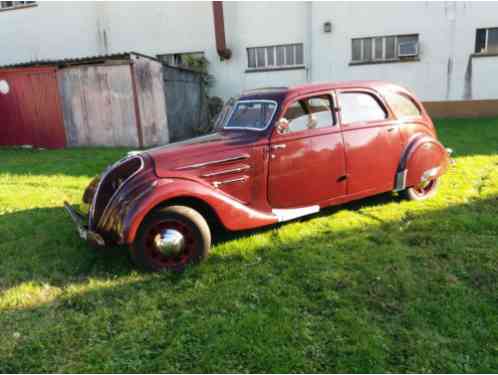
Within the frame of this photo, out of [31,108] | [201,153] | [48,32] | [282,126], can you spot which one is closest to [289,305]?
[201,153]

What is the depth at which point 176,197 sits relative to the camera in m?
3.54

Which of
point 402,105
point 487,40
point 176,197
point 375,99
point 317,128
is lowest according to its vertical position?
point 176,197

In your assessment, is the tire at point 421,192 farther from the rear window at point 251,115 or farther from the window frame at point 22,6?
the window frame at point 22,6

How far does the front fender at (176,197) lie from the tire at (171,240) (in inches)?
4.1

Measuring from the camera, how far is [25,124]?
11156 millimetres

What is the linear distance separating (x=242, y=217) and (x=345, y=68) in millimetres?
11508

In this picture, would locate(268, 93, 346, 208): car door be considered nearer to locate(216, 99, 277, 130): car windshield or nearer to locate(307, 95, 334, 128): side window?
locate(307, 95, 334, 128): side window

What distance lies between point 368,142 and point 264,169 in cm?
138

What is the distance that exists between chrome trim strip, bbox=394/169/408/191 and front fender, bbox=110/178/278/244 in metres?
1.82

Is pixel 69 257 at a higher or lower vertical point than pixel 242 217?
lower

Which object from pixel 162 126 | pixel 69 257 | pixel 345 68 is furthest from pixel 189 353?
pixel 345 68

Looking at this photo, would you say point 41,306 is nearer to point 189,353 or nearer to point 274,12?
point 189,353

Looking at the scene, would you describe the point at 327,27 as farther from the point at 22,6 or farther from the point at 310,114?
the point at 22,6

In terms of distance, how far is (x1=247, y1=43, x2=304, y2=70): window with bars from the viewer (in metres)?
14.2
